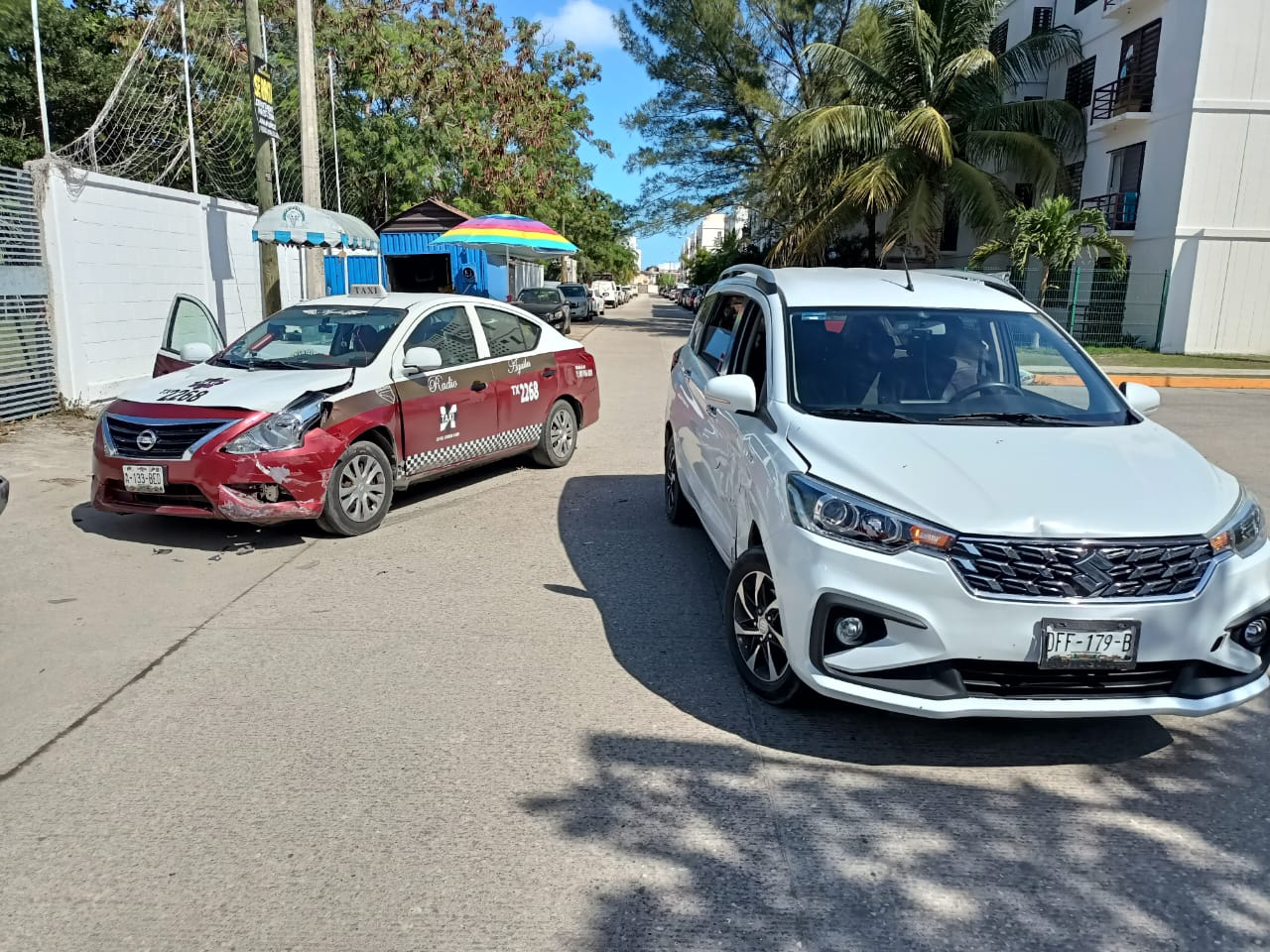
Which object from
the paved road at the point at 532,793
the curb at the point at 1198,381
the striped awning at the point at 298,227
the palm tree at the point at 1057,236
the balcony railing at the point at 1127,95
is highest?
the balcony railing at the point at 1127,95

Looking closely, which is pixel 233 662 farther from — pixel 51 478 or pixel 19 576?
pixel 51 478

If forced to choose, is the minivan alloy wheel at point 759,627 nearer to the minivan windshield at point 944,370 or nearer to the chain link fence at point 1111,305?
the minivan windshield at point 944,370

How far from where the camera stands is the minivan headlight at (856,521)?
335 centimetres

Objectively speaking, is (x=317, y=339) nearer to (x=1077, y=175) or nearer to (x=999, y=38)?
(x=1077, y=175)

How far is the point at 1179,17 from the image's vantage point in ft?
73.8

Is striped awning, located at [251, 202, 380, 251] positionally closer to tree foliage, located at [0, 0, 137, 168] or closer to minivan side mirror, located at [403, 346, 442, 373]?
minivan side mirror, located at [403, 346, 442, 373]

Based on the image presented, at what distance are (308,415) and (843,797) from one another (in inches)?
165

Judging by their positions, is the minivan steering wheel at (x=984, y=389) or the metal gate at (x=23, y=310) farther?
the metal gate at (x=23, y=310)

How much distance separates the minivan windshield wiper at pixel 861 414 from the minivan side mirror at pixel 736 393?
0.28 metres


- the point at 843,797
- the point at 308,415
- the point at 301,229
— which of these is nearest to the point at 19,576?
the point at 308,415

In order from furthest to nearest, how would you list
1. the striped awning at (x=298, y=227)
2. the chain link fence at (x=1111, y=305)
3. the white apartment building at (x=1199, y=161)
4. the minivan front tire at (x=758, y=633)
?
the chain link fence at (x=1111, y=305), the white apartment building at (x=1199, y=161), the striped awning at (x=298, y=227), the minivan front tire at (x=758, y=633)

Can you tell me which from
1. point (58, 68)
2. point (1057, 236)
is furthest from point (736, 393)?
point (58, 68)

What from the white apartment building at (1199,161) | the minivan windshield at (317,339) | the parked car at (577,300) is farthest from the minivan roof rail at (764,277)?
the parked car at (577,300)

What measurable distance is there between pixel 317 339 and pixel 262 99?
7086 mm
